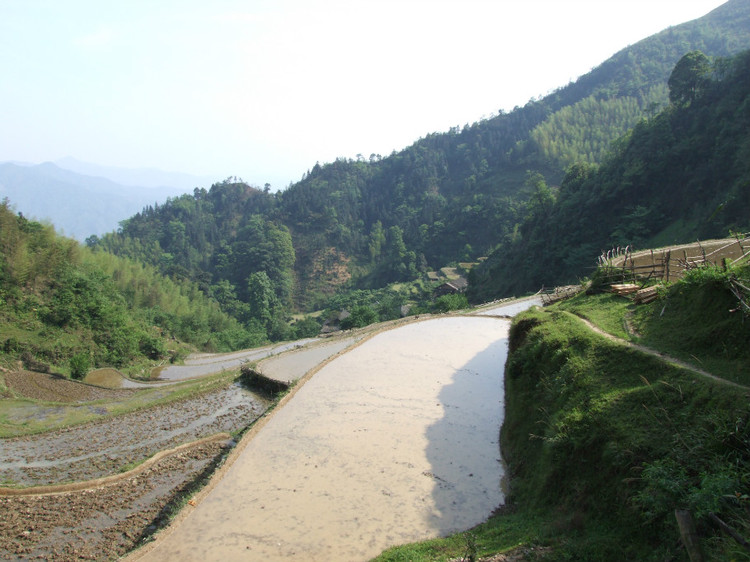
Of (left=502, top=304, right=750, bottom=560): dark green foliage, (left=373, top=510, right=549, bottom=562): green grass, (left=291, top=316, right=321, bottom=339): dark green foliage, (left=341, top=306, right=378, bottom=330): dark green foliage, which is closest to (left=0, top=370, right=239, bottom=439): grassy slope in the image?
(left=373, top=510, right=549, bottom=562): green grass

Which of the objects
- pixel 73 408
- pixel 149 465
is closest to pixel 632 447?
pixel 149 465

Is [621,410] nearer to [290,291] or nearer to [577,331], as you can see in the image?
[577,331]

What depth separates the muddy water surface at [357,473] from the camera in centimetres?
890

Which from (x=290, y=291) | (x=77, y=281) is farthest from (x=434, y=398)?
(x=290, y=291)

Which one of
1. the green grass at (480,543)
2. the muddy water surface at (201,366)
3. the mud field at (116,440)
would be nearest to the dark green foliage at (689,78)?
the muddy water surface at (201,366)

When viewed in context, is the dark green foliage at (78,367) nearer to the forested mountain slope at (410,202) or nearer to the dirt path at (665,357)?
the dirt path at (665,357)

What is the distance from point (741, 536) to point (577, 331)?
7536 mm

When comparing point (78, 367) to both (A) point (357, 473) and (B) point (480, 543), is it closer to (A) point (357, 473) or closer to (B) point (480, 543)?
(A) point (357, 473)

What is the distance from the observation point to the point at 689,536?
5.08 meters

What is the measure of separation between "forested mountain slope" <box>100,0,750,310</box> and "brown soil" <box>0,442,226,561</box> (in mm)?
62680

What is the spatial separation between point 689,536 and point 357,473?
7.29m

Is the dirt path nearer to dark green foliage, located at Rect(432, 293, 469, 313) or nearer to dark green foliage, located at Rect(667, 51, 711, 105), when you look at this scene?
dark green foliage, located at Rect(432, 293, 469, 313)

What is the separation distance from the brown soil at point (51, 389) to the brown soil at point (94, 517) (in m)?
10.9

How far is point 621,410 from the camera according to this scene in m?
8.08
